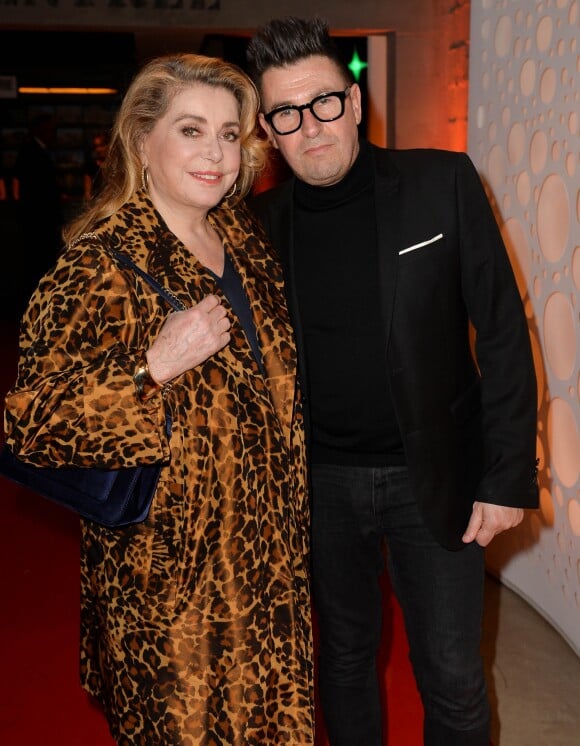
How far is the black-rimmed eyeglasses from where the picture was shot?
6.70 feet

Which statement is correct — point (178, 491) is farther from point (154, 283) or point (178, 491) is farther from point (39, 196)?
point (39, 196)

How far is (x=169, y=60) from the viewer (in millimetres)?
1856

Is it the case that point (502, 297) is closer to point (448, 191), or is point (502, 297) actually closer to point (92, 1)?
point (448, 191)

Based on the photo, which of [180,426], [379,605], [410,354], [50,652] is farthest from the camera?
[50,652]

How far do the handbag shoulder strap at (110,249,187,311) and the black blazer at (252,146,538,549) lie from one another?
0.40 meters

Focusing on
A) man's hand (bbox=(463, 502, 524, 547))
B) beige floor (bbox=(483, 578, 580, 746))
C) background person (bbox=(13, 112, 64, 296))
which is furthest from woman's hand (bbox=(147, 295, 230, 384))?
background person (bbox=(13, 112, 64, 296))

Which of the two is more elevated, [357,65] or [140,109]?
[357,65]

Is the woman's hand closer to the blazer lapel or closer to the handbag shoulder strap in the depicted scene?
the handbag shoulder strap

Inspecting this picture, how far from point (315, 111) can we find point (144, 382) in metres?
0.83

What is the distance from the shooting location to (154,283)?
1.76 metres

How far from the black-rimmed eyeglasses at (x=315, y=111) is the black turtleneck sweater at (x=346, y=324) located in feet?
0.45

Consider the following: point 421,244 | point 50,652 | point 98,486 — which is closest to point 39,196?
point 50,652

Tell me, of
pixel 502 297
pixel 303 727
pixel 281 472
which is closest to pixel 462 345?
pixel 502 297

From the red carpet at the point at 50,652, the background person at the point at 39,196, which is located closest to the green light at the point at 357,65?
the background person at the point at 39,196
